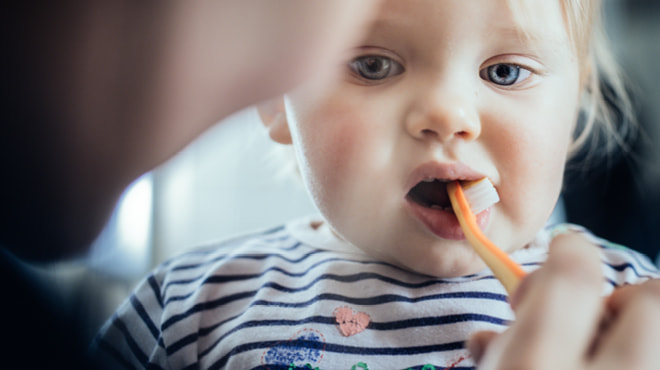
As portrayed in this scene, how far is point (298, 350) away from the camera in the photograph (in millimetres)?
376

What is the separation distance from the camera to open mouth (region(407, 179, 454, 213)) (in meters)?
0.37

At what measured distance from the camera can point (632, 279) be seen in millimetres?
448

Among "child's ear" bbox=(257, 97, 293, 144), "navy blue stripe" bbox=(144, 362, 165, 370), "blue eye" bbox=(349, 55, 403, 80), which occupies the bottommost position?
"navy blue stripe" bbox=(144, 362, 165, 370)

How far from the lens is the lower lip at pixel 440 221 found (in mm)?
365

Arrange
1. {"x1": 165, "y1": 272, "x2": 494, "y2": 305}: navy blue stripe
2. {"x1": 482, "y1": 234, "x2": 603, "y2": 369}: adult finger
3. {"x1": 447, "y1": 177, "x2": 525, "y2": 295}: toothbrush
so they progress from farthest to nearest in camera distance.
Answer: {"x1": 165, "y1": 272, "x2": 494, "y2": 305}: navy blue stripe
{"x1": 447, "y1": 177, "x2": 525, "y2": 295}: toothbrush
{"x1": 482, "y1": 234, "x2": 603, "y2": 369}: adult finger

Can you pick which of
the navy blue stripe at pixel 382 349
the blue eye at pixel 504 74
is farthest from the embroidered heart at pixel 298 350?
the blue eye at pixel 504 74

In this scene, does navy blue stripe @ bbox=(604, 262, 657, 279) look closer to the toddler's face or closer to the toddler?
the toddler

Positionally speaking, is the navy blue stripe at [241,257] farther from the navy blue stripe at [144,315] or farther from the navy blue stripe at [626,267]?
the navy blue stripe at [626,267]

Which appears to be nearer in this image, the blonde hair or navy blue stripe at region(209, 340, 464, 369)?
navy blue stripe at region(209, 340, 464, 369)

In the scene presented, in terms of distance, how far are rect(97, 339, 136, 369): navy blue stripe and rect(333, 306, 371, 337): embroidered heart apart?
19cm

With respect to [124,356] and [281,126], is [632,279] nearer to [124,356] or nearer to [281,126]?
[281,126]

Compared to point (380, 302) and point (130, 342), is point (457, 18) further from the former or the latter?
point (130, 342)

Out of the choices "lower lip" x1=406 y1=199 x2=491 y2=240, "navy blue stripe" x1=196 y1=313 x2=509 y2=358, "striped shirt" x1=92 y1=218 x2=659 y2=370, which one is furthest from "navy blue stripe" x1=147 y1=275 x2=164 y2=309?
"lower lip" x1=406 y1=199 x2=491 y2=240

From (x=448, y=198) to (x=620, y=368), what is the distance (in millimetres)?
194
